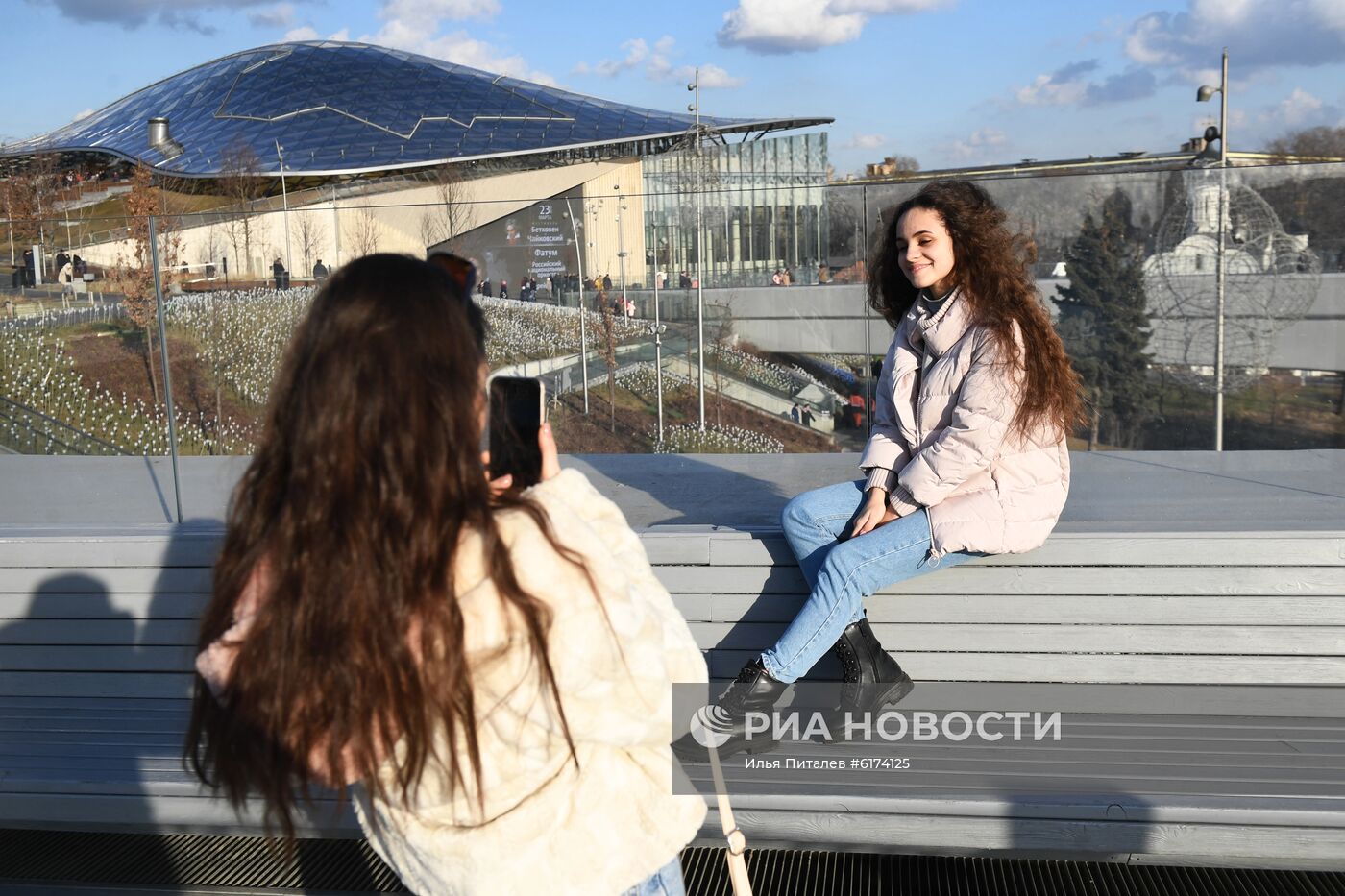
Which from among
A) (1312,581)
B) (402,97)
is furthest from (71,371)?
(402,97)

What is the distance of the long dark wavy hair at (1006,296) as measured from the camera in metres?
2.97

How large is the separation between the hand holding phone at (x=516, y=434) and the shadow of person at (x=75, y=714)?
75.3 inches

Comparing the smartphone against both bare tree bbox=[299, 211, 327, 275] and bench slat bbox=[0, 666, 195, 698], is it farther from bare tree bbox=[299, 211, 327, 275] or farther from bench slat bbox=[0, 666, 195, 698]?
bare tree bbox=[299, 211, 327, 275]

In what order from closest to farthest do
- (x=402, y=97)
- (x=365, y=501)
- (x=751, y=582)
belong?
1. (x=365, y=501)
2. (x=751, y=582)
3. (x=402, y=97)

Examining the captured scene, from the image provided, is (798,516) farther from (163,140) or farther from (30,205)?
(163,140)

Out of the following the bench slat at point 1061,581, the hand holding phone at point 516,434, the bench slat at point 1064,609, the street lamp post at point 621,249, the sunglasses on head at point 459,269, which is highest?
the street lamp post at point 621,249

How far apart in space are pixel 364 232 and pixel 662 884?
400 centimetres

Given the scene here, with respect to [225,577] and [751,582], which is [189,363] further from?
[225,577]

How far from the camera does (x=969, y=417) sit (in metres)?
2.95

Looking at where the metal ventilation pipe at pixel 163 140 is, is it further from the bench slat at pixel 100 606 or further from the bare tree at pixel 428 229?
the bench slat at pixel 100 606

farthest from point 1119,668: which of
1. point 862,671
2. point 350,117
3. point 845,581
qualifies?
point 350,117

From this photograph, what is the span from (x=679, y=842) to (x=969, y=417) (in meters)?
1.69

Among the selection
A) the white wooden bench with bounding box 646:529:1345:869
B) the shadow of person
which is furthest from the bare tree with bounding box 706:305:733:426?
the shadow of person

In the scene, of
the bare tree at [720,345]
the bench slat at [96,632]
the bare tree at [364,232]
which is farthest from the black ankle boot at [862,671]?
the bare tree at [364,232]
